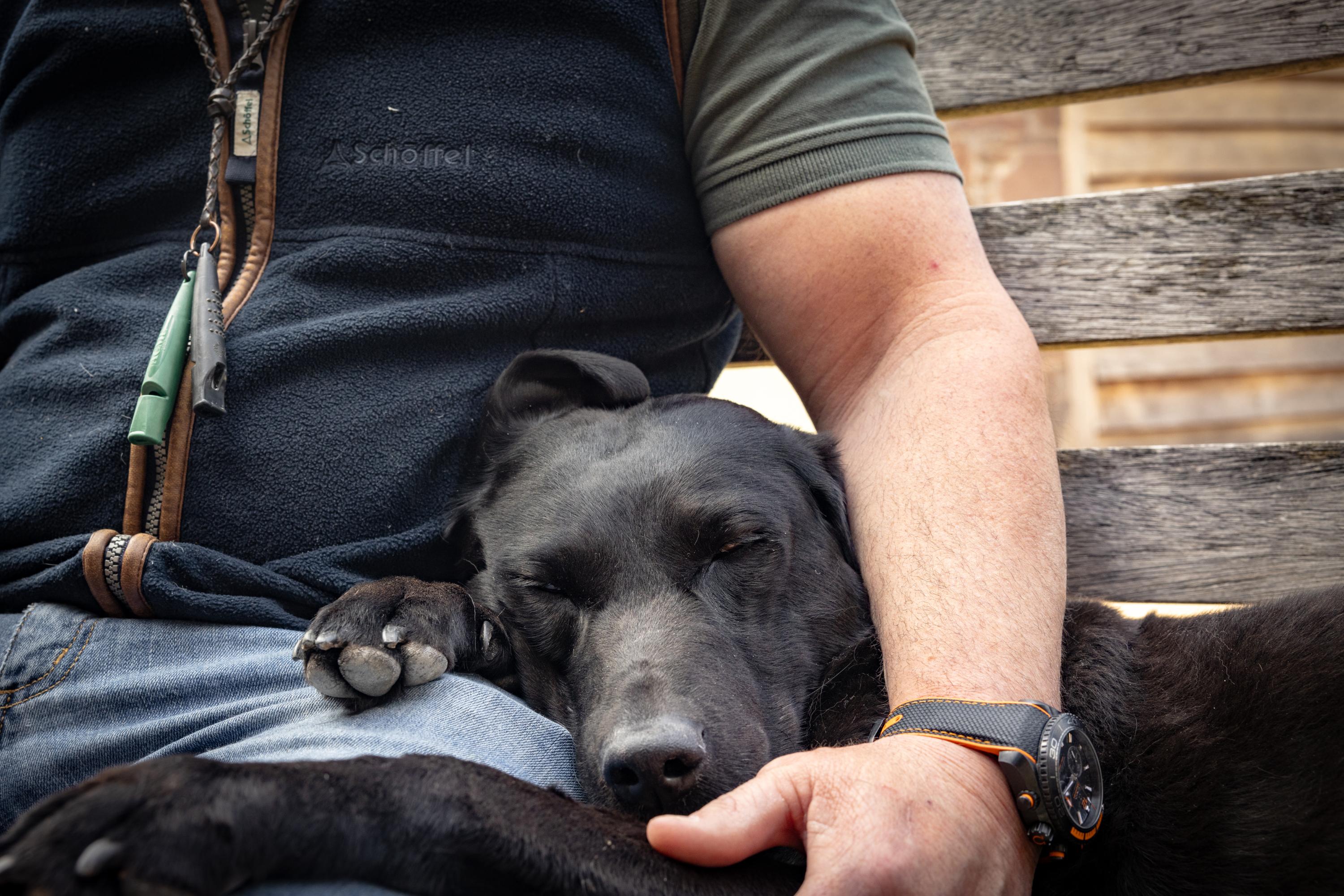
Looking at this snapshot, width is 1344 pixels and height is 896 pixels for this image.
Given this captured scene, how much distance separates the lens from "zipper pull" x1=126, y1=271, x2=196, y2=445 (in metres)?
1.69

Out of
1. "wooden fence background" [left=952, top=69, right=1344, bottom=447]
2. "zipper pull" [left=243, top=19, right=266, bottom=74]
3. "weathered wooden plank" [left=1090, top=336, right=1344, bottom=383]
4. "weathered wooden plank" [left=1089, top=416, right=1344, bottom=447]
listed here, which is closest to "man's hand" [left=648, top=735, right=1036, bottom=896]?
"zipper pull" [left=243, top=19, right=266, bottom=74]

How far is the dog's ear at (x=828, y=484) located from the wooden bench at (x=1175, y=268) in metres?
0.64

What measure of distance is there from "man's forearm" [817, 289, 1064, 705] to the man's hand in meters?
0.16

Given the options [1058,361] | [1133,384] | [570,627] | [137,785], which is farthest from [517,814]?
[1133,384]

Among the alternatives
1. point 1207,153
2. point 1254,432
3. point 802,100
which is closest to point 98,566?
point 802,100

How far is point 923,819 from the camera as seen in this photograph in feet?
4.29

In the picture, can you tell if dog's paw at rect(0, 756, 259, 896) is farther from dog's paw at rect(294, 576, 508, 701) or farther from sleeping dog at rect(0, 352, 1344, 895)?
dog's paw at rect(294, 576, 508, 701)

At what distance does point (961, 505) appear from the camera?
5.58ft

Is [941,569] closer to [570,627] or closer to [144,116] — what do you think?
[570,627]

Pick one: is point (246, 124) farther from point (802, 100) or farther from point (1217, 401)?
point (1217, 401)

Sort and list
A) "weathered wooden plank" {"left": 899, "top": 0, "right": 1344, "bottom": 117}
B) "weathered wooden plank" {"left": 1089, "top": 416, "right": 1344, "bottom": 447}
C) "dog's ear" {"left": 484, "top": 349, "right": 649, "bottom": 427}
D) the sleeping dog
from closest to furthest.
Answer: the sleeping dog → "dog's ear" {"left": 484, "top": 349, "right": 649, "bottom": 427} → "weathered wooden plank" {"left": 899, "top": 0, "right": 1344, "bottom": 117} → "weathered wooden plank" {"left": 1089, "top": 416, "right": 1344, "bottom": 447}

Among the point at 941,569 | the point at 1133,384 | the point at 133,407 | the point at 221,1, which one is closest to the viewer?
the point at 941,569

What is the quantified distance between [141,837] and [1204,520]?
214 cm

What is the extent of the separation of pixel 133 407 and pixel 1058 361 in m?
6.42
